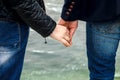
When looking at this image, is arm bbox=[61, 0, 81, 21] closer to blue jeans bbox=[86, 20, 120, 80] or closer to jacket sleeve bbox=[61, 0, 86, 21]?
jacket sleeve bbox=[61, 0, 86, 21]

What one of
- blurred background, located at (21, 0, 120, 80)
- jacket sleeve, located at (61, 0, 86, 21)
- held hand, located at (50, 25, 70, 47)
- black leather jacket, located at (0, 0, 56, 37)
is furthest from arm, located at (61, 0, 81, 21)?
blurred background, located at (21, 0, 120, 80)

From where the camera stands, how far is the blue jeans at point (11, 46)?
188 cm

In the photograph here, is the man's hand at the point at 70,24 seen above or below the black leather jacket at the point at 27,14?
below

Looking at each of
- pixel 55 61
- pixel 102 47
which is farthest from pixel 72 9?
pixel 55 61

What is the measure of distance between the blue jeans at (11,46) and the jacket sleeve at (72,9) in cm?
41

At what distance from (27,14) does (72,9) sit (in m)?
0.52

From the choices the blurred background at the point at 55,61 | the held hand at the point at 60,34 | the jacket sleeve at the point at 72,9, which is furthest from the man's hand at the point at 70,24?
the blurred background at the point at 55,61

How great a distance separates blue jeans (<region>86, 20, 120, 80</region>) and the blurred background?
3.57ft

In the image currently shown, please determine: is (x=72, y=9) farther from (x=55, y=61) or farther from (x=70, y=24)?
(x=55, y=61)

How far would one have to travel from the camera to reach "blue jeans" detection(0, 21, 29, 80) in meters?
1.88

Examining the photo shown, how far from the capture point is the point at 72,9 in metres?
2.27

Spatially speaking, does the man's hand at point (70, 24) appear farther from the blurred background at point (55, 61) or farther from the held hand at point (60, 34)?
the blurred background at point (55, 61)

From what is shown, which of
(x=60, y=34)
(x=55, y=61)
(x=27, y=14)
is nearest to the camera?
(x=27, y=14)

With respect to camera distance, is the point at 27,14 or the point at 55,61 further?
the point at 55,61
